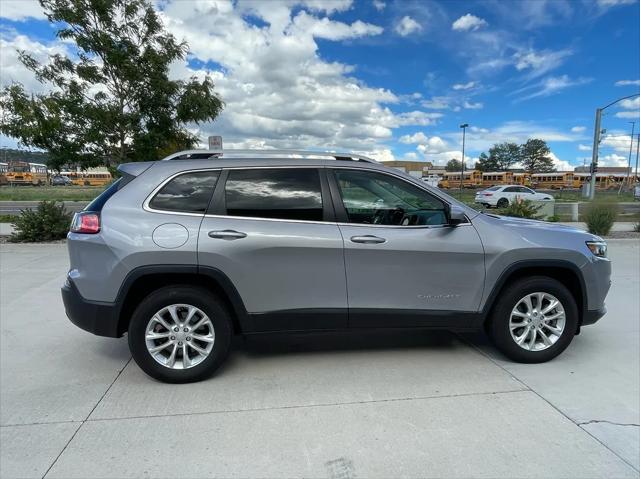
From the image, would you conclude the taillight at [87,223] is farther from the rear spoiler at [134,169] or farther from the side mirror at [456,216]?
the side mirror at [456,216]

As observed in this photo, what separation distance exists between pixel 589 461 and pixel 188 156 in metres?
3.59

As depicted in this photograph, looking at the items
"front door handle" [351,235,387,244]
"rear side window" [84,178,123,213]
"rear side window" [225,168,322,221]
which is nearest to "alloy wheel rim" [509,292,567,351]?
"front door handle" [351,235,387,244]

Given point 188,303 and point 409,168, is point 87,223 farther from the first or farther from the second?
point 409,168

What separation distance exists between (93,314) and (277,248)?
1507mm

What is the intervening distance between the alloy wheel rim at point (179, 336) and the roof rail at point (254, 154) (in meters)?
1.28

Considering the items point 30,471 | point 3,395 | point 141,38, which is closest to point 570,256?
point 30,471

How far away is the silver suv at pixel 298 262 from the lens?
3.34 metres

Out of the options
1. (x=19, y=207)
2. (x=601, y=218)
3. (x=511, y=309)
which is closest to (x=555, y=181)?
(x=601, y=218)

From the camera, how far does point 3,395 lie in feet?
10.7

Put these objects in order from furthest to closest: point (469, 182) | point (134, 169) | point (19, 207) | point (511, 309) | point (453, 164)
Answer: point (453, 164), point (469, 182), point (19, 207), point (511, 309), point (134, 169)

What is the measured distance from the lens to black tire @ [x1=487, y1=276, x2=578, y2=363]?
12.2 feet

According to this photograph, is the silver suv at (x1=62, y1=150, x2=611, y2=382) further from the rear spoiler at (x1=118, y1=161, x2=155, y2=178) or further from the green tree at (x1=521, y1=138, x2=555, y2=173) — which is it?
the green tree at (x1=521, y1=138, x2=555, y2=173)

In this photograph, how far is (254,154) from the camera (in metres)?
3.79

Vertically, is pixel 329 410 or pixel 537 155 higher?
pixel 537 155
